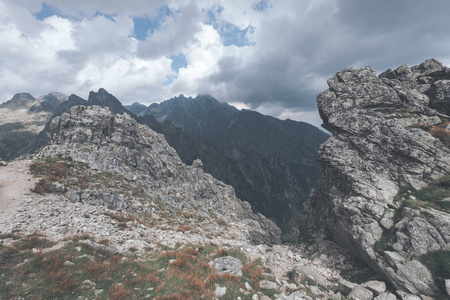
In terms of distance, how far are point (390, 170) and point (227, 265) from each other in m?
26.2

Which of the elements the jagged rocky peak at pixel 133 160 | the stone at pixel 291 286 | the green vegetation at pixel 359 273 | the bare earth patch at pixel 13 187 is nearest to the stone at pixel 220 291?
the stone at pixel 291 286

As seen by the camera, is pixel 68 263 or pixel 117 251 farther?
pixel 117 251

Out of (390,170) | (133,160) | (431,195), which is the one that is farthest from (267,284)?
(133,160)

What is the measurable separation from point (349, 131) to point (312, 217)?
68.9 ft

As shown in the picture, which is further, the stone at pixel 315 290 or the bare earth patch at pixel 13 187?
the bare earth patch at pixel 13 187

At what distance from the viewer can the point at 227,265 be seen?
56.7 ft

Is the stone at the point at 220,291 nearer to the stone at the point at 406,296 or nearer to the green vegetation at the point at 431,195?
the stone at the point at 406,296

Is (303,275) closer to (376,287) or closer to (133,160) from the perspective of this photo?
(376,287)

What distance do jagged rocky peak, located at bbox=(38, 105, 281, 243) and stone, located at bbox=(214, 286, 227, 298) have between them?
24.6m

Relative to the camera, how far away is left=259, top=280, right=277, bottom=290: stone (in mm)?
14773

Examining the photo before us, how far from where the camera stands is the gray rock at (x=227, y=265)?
1652 cm

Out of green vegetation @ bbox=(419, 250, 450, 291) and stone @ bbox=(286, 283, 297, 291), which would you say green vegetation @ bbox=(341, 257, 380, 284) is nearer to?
green vegetation @ bbox=(419, 250, 450, 291)

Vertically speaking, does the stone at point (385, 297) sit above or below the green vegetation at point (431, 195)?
below

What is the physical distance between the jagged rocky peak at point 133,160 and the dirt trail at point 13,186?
494 cm
